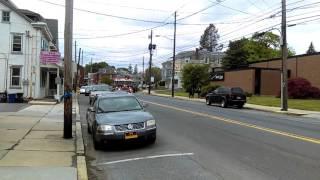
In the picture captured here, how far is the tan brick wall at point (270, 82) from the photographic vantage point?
65062 mm

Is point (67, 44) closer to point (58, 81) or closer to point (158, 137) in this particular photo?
point (158, 137)

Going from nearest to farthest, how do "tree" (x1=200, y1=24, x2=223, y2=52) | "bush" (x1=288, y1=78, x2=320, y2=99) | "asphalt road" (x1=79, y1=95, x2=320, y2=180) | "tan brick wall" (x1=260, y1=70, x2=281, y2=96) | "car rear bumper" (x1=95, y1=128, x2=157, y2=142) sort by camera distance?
"asphalt road" (x1=79, y1=95, x2=320, y2=180), "car rear bumper" (x1=95, y1=128, x2=157, y2=142), "bush" (x1=288, y1=78, x2=320, y2=99), "tan brick wall" (x1=260, y1=70, x2=281, y2=96), "tree" (x1=200, y1=24, x2=223, y2=52)

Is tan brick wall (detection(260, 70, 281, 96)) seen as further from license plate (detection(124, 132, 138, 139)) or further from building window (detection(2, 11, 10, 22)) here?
license plate (detection(124, 132, 138, 139))

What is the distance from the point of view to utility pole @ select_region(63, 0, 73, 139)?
1633 cm

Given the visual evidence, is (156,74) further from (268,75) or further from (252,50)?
(268,75)

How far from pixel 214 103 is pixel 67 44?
28577 mm

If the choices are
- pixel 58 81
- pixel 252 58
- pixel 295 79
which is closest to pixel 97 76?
pixel 252 58

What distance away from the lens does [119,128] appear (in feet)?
45.2

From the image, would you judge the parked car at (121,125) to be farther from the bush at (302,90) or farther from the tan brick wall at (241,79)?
the tan brick wall at (241,79)

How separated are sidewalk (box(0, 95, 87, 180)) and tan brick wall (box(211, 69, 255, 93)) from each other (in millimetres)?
46036

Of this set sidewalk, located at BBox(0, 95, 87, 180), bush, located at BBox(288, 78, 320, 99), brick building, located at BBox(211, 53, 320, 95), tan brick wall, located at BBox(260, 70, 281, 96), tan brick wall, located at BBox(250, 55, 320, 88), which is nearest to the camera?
sidewalk, located at BBox(0, 95, 87, 180)

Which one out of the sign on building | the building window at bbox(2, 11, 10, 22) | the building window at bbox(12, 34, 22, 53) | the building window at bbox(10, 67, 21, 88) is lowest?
the building window at bbox(10, 67, 21, 88)

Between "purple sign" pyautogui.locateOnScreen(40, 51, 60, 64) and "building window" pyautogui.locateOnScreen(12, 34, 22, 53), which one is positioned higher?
"building window" pyautogui.locateOnScreen(12, 34, 22, 53)

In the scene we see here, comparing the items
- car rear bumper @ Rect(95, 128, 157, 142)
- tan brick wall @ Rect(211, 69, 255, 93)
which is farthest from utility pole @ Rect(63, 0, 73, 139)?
tan brick wall @ Rect(211, 69, 255, 93)
